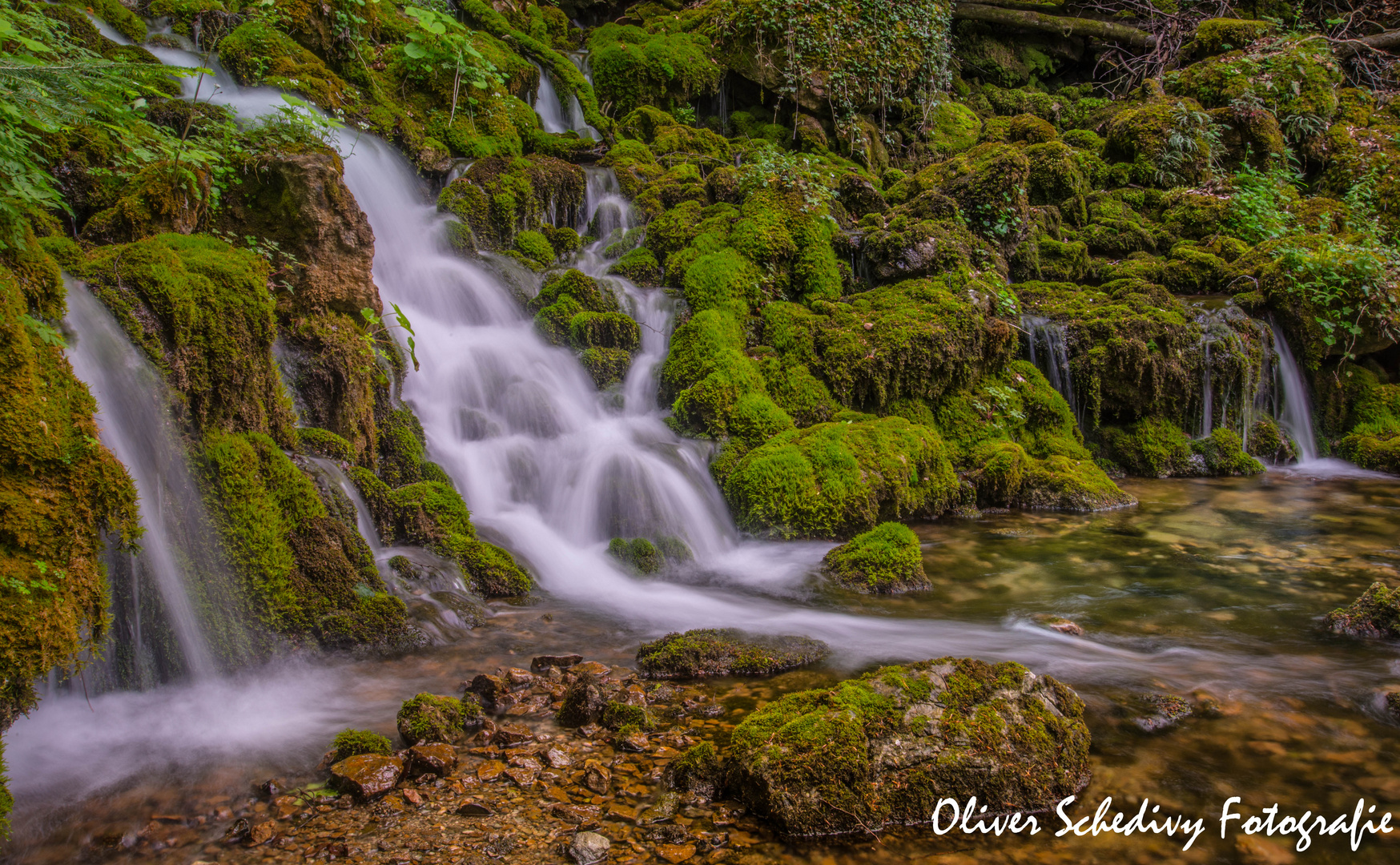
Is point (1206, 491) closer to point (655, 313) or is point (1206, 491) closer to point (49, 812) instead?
point (655, 313)

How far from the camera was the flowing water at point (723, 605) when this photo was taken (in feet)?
10.5

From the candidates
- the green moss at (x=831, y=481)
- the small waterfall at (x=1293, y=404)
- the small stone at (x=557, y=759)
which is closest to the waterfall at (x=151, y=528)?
the small stone at (x=557, y=759)

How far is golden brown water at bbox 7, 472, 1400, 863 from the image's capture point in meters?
2.84

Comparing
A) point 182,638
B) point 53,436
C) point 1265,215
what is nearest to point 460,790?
point 182,638

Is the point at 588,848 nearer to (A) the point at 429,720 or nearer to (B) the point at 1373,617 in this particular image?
(A) the point at 429,720

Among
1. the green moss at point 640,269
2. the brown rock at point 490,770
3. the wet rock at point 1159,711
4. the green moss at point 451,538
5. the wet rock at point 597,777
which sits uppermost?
the green moss at point 640,269

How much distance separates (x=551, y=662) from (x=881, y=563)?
9.60ft

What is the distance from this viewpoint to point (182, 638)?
3957mm

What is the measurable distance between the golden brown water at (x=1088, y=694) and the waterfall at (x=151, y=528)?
24 cm

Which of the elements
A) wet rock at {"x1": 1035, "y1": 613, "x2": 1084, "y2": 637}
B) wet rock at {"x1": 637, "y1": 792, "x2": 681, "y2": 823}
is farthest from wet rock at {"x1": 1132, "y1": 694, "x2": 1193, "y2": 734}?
wet rock at {"x1": 637, "y1": 792, "x2": 681, "y2": 823}

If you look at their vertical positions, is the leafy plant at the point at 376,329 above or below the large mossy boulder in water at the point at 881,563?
above

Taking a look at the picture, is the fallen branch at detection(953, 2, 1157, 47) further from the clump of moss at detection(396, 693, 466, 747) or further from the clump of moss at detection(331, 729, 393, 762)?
the clump of moss at detection(331, 729, 393, 762)

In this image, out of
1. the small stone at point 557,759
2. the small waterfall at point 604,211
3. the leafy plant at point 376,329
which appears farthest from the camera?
the small waterfall at point 604,211

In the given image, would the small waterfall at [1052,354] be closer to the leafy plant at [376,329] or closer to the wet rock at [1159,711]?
the wet rock at [1159,711]
